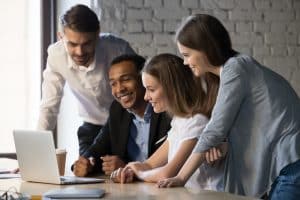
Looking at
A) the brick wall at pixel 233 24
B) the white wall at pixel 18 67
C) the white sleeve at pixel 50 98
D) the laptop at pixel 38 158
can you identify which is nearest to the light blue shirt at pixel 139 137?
the laptop at pixel 38 158

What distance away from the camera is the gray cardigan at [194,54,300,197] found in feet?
7.20

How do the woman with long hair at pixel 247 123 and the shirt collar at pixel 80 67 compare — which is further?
the shirt collar at pixel 80 67

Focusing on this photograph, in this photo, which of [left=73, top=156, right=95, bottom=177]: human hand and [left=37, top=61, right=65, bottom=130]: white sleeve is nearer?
[left=73, top=156, right=95, bottom=177]: human hand

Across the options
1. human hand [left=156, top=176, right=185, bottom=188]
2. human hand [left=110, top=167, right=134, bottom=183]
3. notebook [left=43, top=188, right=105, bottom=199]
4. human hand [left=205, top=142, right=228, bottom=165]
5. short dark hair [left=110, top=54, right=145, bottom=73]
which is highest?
short dark hair [left=110, top=54, right=145, bottom=73]

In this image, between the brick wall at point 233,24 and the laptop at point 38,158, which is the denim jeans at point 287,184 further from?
the brick wall at point 233,24

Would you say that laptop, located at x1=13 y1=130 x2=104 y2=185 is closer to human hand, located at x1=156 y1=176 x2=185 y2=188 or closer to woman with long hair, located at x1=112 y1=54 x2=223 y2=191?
woman with long hair, located at x1=112 y1=54 x2=223 y2=191

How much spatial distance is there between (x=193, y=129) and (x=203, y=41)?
1.10ft

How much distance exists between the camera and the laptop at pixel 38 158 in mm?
2365

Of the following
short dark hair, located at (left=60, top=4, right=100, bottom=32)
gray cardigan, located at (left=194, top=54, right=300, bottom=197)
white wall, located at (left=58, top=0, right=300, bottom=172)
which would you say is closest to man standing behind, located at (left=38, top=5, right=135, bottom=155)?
short dark hair, located at (left=60, top=4, right=100, bottom=32)

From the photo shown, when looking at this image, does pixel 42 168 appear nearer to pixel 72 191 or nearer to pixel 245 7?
pixel 72 191

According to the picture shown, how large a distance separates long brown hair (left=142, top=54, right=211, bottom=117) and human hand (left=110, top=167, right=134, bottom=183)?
0.28m

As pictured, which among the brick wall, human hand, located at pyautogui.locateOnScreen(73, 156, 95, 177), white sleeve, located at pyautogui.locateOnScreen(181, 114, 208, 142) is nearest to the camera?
white sleeve, located at pyautogui.locateOnScreen(181, 114, 208, 142)

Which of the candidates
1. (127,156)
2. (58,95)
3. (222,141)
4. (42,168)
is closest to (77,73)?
(58,95)

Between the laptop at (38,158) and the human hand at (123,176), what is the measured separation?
0.18 ft
